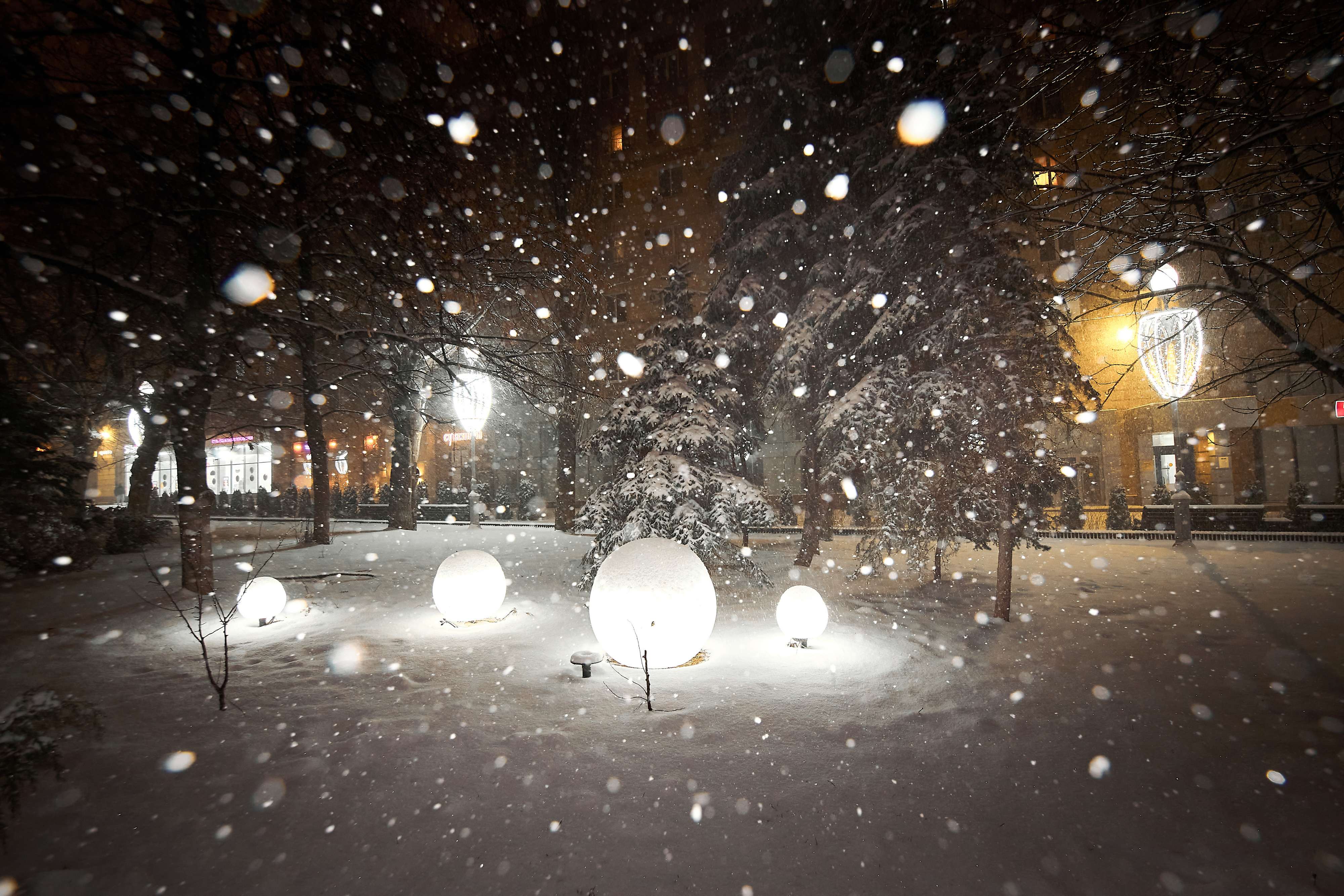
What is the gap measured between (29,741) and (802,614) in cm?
690

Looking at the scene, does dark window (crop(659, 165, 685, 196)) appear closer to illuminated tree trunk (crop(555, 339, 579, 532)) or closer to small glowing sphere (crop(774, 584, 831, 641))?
illuminated tree trunk (crop(555, 339, 579, 532))

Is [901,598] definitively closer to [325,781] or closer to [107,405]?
[325,781]

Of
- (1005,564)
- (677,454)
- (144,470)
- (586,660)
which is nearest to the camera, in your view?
(586,660)

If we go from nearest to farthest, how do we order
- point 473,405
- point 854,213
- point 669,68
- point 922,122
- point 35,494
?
point 35,494 → point 922,122 → point 854,213 → point 473,405 → point 669,68

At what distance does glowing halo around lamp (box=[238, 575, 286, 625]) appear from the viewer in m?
8.98

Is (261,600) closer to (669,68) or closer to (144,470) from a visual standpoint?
(144,470)

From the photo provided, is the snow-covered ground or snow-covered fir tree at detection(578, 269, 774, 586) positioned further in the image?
snow-covered fir tree at detection(578, 269, 774, 586)

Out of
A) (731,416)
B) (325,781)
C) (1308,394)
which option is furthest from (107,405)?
(1308,394)

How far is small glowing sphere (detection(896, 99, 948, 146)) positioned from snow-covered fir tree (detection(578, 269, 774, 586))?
4744 mm

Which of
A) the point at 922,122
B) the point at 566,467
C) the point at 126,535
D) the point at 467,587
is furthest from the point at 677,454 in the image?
the point at 126,535

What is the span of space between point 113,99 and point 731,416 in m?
11.6

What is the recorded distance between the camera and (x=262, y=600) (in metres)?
9.05

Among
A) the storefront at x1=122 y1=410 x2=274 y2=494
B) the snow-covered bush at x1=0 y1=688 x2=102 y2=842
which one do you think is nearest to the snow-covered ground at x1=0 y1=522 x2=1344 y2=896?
the snow-covered bush at x1=0 y1=688 x2=102 y2=842

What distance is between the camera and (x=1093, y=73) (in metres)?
6.52
